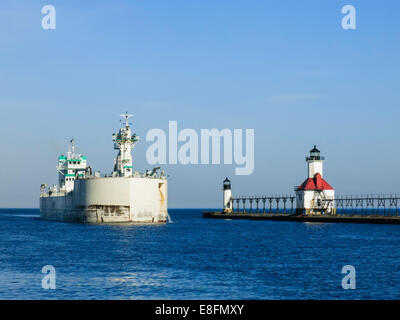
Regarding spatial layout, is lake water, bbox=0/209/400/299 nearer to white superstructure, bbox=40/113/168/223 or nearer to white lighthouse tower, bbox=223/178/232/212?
white superstructure, bbox=40/113/168/223

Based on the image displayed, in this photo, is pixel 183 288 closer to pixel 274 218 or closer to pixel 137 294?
pixel 137 294

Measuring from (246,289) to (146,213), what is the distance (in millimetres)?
66708

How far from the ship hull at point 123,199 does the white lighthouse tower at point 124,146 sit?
594 centimetres

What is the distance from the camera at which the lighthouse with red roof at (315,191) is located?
126 metres

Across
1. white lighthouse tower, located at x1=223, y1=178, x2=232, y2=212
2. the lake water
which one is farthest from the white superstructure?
white lighthouse tower, located at x1=223, y1=178, x2=232, y2=212

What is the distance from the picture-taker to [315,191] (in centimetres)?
12606

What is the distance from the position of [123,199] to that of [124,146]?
13914 millimetres

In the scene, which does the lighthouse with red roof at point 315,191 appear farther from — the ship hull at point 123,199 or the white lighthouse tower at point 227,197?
the white lighthouse tower at point 227,197

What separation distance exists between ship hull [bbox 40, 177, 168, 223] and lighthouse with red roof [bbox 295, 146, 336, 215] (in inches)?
1601

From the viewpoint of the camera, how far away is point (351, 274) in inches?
1481

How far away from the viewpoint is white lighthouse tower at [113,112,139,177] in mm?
102375

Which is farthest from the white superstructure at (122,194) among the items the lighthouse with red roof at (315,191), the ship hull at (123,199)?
the lighthouse with red roof at (315,191)

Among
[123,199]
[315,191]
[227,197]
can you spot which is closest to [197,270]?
[123,199]
